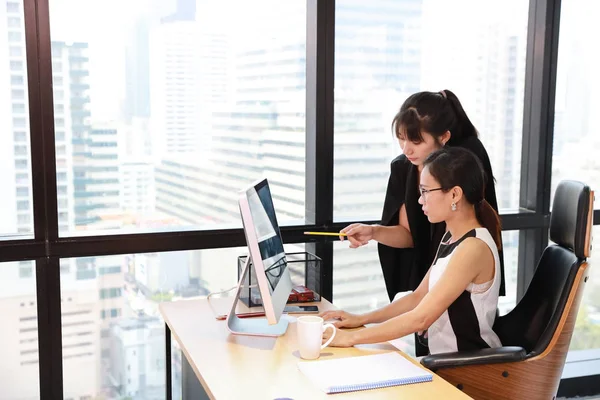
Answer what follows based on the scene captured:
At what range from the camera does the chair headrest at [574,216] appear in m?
2.05

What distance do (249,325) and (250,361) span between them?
0.96ft

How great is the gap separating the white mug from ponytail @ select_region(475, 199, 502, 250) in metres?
0.64

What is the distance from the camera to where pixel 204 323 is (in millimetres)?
2213

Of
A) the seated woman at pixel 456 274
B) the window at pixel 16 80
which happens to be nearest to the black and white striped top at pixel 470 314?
the seated woman at pixel 456 274

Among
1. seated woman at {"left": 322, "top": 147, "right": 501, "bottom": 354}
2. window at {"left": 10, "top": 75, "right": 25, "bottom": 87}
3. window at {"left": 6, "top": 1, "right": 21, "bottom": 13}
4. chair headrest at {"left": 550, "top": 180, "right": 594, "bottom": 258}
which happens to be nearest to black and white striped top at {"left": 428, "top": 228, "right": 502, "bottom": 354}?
seated woman at {"left": 322, "top": 147, "right": 501, "bottom": 354}

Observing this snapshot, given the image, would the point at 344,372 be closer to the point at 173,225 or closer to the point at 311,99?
the point at 173,225

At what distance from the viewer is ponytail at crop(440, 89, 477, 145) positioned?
2.41m

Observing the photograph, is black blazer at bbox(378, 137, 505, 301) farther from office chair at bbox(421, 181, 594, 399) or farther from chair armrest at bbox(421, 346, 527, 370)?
chair armrest at bbox(421, 346, 527, 370)

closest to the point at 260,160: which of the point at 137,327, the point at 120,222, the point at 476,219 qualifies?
the point at 120,222

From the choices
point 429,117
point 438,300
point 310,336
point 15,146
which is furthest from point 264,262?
point 15,146

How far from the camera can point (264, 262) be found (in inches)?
76.6

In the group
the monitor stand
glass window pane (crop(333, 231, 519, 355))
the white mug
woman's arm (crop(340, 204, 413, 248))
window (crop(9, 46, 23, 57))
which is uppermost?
window (crop(9, 46, 23, 57))

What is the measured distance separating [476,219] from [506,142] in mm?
1357

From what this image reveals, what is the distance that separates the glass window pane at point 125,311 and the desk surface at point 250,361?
1.68 feet
